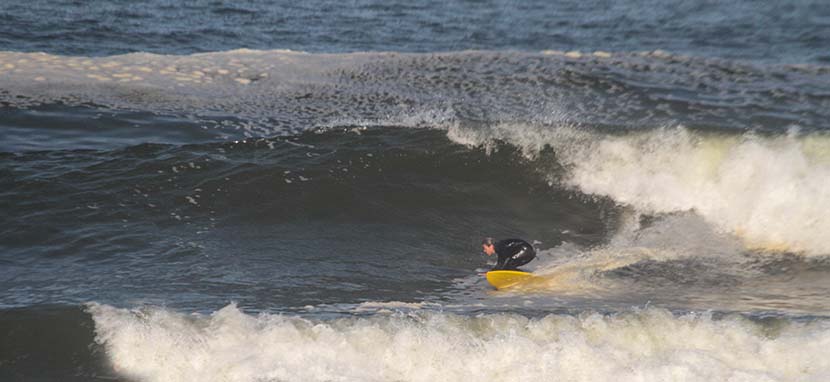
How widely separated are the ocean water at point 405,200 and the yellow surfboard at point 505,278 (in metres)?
0.16

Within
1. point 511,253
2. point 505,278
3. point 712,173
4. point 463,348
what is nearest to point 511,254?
point 511,253

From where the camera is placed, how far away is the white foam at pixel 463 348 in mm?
7492

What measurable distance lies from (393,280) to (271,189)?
3460 millimetres

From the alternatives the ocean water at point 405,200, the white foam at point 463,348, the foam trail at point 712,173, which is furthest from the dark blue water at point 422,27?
the white foam at point 463,348

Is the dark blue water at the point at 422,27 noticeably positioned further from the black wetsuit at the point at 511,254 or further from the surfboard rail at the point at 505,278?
the surfboard rail at the point at 505,278

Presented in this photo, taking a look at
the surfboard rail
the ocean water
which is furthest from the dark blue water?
the surfboard rail

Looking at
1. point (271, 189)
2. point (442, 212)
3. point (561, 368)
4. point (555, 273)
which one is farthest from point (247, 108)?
point (561, 368)

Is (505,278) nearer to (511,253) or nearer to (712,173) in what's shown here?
(511,253)

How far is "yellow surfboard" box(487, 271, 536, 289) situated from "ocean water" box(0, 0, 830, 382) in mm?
161

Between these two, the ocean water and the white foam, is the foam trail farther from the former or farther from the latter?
the white foam

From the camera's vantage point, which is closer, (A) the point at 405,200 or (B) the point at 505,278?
(B) the point at 505,278

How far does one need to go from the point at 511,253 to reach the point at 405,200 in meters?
3.25

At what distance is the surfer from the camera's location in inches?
390

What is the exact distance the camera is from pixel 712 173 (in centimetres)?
1348
